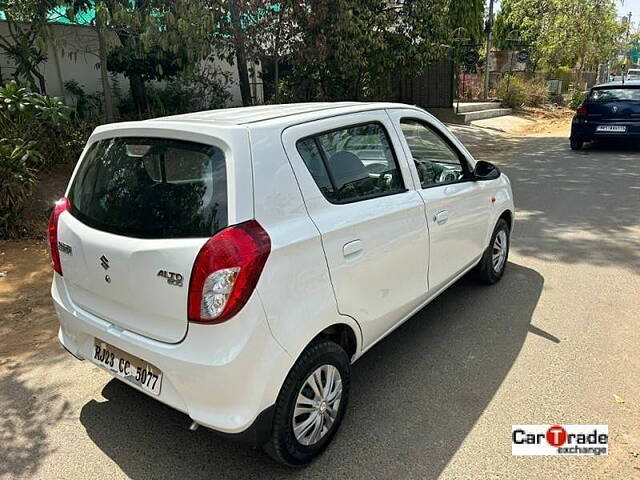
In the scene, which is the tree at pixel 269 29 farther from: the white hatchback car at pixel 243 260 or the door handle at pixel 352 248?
the door handle at pixel 352 248

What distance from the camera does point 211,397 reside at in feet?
7.11

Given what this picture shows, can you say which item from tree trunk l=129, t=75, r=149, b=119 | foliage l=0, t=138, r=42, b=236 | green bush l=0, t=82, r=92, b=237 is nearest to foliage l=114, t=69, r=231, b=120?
tree trunk l=129, t=75, r=149, b=119

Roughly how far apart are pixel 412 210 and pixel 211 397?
1.61 m

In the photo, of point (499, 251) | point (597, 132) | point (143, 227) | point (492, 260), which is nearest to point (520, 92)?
point (597, 132)

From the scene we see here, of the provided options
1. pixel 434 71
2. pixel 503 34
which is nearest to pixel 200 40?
pixel 434 71

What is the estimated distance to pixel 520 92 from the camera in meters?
Result: 21.5

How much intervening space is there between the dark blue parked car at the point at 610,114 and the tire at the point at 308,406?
37.4ft

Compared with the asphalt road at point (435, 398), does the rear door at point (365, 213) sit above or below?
above

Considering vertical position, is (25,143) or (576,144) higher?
(25,143)

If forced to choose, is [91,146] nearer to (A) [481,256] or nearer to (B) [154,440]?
(B) [154,440]

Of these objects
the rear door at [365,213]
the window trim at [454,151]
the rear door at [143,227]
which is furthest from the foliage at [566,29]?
the rear door at [143,227]

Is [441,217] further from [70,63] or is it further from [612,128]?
[612,128]

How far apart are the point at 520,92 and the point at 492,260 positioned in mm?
19370

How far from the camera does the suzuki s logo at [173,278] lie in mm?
2156
